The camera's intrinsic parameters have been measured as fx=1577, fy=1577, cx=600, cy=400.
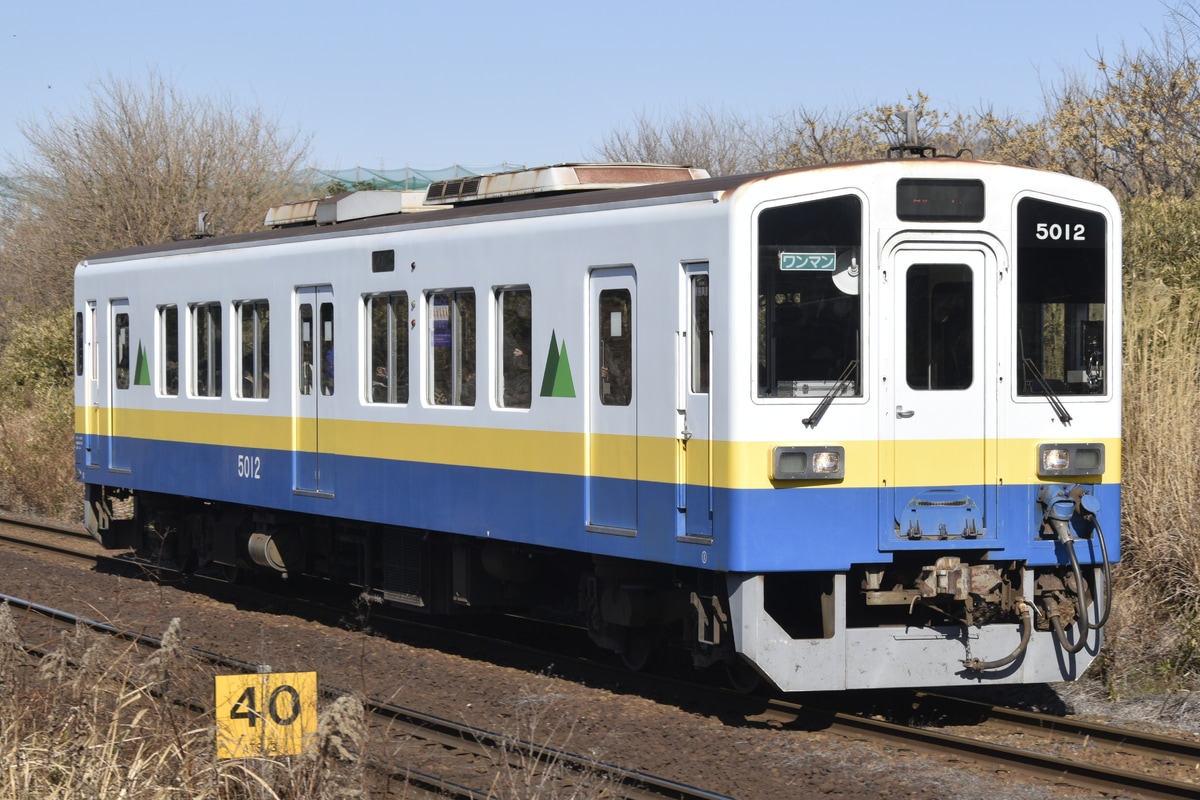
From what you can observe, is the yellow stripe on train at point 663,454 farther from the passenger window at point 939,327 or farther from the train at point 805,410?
the passenger window at point 939,327

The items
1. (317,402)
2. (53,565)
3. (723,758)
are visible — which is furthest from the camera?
(53,565)

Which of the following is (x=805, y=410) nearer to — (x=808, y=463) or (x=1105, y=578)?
(x=808, y=463)

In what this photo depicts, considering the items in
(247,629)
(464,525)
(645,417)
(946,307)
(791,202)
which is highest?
(791,202)

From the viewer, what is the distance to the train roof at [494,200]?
8.80 m

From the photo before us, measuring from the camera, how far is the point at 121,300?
600 inches

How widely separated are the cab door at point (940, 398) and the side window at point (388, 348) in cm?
401

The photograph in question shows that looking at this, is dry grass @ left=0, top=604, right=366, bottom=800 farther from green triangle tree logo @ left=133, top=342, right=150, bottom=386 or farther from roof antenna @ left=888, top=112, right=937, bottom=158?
green triangle tree logo @ left=133, top=342, right=150, bottom=386

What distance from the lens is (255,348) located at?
1305 cm

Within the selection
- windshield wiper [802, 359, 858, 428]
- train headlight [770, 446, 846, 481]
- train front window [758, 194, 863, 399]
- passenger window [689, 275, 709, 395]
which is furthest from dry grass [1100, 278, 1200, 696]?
passenger window [689, 275, 709, 395]

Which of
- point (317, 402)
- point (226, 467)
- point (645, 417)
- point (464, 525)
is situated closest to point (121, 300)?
point (226, 467)

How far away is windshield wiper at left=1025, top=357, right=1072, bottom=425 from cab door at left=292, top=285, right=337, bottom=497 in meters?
5.43

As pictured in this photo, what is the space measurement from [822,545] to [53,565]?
10.8 meters

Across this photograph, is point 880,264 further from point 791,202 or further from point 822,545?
point 822,545

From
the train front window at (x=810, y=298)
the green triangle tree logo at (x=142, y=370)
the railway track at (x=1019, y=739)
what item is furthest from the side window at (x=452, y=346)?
the green triangle tree logo at (x=142, y=370)
